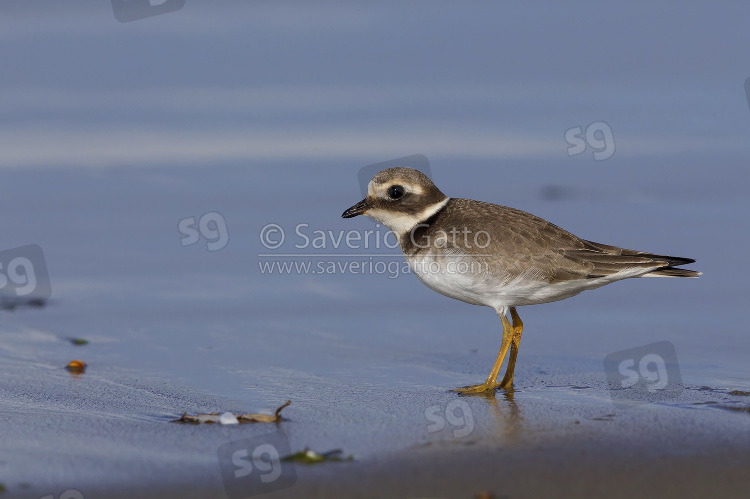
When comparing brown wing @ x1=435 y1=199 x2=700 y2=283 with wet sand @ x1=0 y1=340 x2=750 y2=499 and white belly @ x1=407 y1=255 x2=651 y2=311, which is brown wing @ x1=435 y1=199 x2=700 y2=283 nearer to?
white belly @ x1=407 y1=255 x2=651 y2=311

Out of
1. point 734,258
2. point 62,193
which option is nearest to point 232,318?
point 62,193

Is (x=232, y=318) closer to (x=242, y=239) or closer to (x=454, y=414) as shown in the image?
(x=242, y=239)

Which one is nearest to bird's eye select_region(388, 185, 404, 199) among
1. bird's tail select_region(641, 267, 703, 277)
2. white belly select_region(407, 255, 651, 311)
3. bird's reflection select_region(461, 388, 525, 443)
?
white belly select_region(407, 255, 651, 311)

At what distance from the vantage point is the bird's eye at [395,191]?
29.9ft

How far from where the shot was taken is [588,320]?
1021 centimetres

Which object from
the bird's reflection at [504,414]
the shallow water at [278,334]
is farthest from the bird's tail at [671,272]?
the bird's reflection at [504,414]

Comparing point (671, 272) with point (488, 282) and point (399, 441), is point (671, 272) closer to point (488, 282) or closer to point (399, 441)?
point (488, 282)

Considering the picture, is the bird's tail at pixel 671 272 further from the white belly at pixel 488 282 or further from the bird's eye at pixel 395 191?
the bird's eye at pixel 395 191

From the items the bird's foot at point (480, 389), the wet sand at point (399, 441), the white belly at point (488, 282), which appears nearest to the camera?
the wet sand at point (399, 441)

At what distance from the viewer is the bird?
8.46 meters

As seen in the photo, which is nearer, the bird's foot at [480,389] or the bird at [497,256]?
the bird's foot at [480,389]

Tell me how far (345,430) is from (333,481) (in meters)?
1.11

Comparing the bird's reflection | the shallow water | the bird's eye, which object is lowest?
the bird's reflection

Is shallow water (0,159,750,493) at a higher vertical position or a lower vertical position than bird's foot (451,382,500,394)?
higher
